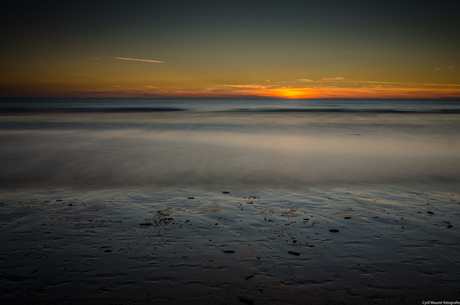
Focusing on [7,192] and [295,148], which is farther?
[295,148]

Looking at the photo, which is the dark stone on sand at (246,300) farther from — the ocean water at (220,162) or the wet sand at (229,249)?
the ocean water at (220,162)

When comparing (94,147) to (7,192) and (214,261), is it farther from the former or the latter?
(214,261)

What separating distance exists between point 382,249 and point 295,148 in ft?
39.9

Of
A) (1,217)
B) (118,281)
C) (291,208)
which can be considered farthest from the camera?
(291,208)

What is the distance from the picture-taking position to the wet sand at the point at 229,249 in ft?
12.3

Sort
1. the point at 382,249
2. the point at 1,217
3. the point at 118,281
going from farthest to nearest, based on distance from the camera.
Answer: the point at 1,217
the point at 382,249
the point at 118,281

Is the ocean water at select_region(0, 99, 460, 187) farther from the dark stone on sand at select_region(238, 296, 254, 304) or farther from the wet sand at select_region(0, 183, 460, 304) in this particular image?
the dark stone on sand at select_region(238, 296, 254, 304)

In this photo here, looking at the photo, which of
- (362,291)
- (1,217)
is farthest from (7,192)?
(362,291)

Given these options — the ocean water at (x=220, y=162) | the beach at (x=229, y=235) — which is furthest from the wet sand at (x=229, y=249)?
the ocean water at (x=220, y=162)

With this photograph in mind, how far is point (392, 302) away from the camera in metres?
3.60

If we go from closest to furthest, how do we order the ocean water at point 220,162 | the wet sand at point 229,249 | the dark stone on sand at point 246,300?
the dark stone on sand at point 246,300, the wet sand at point 229,249, the ocean water at point 220,162

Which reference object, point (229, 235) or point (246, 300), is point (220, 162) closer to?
point (229, 235)

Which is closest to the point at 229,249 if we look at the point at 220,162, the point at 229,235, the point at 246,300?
the point at 229,235

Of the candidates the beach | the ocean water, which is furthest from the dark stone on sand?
the ocean water
